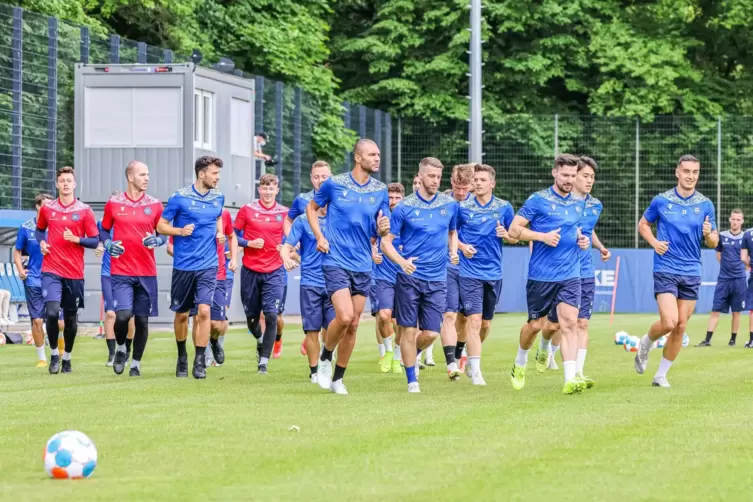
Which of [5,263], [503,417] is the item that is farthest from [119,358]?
[5,263]

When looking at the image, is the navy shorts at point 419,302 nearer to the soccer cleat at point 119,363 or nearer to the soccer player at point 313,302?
the soccer player at point 313,302

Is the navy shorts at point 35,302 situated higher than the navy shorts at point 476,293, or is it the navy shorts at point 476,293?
the navy shorts at point 476,293

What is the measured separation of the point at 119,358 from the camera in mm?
16797

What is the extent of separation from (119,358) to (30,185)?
10724 mm

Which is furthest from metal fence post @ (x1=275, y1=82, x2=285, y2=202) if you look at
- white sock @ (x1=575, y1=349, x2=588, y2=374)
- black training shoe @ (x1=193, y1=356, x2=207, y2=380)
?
white sock @ (x1=575, y1=349, x2=588, y2=374)

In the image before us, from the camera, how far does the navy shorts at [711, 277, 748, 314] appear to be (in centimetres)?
2597

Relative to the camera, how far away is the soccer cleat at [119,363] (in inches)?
658

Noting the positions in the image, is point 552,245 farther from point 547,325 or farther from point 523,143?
point 523,143

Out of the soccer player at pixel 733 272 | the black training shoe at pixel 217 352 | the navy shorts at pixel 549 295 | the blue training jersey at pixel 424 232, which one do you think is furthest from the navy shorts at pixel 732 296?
the blue training jersey at pixel 424 232

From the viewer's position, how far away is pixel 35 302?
1955 cm

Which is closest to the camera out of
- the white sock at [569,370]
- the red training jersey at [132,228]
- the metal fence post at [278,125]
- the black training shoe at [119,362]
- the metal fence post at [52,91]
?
the white sock at [569,370]

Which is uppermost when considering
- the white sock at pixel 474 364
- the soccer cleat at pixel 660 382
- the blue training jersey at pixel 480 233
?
the blue training jersey at pixel 480 233

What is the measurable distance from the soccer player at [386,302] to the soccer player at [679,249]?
265 centimetres

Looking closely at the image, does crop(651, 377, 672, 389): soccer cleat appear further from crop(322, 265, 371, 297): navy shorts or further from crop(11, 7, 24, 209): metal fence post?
crop(11, 7, 24, 209): metal fence post
